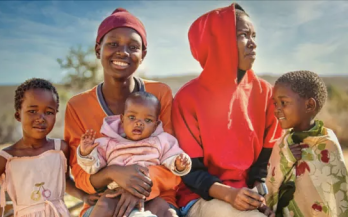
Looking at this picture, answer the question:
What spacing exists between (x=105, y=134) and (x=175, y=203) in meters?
0.70

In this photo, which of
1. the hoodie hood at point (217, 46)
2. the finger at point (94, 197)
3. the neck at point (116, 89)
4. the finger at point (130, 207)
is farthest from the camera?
the neck at point (116, 89)

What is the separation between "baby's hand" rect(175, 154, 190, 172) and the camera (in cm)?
236

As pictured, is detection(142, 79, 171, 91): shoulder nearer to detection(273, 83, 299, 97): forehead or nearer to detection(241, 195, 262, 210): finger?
detection(273, 83, 299, 97): forehead

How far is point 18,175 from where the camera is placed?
2582 mm

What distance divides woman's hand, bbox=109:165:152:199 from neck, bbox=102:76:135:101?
0.69 metres

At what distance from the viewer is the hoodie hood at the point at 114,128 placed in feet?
8.30

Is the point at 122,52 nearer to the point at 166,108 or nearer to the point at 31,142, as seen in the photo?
the point at 166,108

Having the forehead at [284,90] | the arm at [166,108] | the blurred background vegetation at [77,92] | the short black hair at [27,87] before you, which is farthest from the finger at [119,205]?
the blurred background vegetation at [77,92]

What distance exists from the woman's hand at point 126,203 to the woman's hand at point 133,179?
3cm

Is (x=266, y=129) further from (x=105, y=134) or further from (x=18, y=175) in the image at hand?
(x=18, y=175)

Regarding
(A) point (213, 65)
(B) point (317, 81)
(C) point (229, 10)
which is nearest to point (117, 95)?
(A) point (213, 65)

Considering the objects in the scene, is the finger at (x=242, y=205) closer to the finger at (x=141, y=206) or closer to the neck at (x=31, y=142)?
the finger at (x=141, y=206)

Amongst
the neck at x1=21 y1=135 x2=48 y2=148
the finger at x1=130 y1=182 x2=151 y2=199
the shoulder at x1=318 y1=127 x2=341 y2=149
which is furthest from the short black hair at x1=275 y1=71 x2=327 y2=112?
the neck at x1=21 y1=135 x2=48 y2=148

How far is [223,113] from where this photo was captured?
2.75 meters
